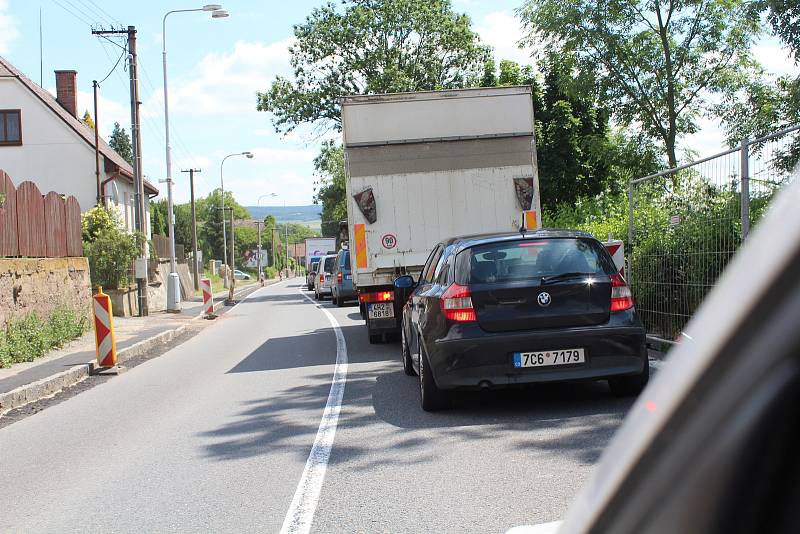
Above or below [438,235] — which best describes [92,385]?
below

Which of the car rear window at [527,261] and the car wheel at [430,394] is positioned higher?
the car rear window at [527,261]

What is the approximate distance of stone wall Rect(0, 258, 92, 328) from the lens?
14443 millimetres

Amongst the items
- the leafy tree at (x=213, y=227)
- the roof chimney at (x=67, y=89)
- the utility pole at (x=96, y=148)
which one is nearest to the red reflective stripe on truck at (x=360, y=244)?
the utility pole at (x=96, y=148)

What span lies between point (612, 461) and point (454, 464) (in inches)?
201

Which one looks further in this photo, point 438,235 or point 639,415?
point 438,235

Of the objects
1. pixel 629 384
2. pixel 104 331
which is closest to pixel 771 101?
pixel 629 384

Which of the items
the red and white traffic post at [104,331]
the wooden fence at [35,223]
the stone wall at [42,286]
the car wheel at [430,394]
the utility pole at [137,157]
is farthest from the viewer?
the utility pole at [137,157]

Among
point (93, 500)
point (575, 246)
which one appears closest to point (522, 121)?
point (575, 246)

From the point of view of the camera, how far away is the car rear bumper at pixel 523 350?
7.29 meters

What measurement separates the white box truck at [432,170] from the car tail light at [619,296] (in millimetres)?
5546

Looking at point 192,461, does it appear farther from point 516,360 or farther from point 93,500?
point 516,360

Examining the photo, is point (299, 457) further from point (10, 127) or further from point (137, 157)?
point (10, 127)

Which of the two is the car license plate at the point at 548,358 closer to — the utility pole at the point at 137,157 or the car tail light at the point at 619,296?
the car tail light at the point at 619,296

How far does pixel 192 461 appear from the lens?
638 cm
